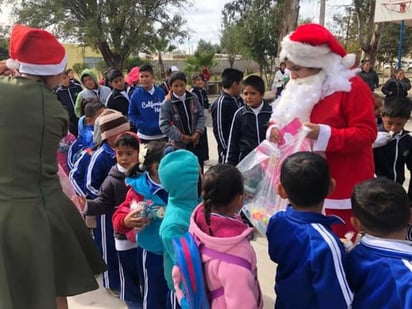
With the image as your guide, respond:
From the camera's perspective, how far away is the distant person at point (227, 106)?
4492 millimetres

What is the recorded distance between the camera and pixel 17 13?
1856cm

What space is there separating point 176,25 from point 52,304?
1919 cm

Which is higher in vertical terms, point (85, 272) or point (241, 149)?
point (241, 149)

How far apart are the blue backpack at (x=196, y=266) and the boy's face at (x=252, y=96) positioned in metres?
2.13

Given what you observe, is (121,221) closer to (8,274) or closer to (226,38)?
(8,274)

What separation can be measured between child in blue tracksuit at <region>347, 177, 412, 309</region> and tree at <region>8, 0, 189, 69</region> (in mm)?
18221

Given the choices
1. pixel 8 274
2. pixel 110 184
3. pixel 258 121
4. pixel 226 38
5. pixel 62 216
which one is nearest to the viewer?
pixel 8 274

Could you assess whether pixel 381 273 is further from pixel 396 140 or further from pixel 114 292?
pixel 114 292

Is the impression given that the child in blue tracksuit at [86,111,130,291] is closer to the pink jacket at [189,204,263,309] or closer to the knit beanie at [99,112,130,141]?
the knit beanie at [99,112,130,141]

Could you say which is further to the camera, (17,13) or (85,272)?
(17,13)

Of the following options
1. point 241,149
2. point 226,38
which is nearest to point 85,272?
point 241,149

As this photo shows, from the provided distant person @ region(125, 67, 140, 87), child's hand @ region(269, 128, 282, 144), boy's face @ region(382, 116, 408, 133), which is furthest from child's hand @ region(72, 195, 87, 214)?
distant person @ region(125, 67, 140, 87)

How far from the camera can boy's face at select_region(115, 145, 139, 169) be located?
2484 mm

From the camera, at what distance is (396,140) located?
8.75ft
